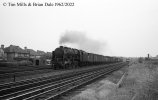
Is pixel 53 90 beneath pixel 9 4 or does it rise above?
beneath

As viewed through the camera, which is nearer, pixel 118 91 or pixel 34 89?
pixel 34 89

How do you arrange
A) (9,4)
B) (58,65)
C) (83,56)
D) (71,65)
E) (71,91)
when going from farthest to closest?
1. (83,56)
2. (71,65)
3. (58,65)
4. (9,4)
5. (71,91)

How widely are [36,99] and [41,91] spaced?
1.81 meters

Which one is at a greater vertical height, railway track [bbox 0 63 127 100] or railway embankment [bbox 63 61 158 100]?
railway track [bbox 0 63 127 100]

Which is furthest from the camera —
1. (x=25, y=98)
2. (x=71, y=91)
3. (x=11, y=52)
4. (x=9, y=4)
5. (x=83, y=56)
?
(x=11, y=52)

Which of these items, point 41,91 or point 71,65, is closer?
point 41,91

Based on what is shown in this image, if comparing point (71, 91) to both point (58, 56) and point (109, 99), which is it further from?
point (58, 56)

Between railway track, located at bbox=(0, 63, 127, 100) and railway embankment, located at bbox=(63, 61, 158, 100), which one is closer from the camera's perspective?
railway track, located at bbox=(0, 63, 127, 100)

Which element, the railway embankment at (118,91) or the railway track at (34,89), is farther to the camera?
the railway embankment at (118,91)

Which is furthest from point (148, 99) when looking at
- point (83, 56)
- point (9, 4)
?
point (83, 56)

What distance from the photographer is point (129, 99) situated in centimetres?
1048

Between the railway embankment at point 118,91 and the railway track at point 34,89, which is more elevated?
the railway track at point 34,89

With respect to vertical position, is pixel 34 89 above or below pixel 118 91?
above

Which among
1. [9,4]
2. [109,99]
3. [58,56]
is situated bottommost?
[109,99]
